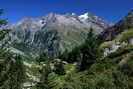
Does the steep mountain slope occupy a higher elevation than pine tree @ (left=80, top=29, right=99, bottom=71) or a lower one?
higher

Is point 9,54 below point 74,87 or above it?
above

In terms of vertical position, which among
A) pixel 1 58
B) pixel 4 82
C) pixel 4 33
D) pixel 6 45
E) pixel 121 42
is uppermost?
pixel 121 42

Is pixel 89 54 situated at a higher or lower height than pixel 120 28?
lower

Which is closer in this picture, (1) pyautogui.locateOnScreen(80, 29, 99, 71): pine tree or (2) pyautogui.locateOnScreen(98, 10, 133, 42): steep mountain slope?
(1) pyautogui.locateOnScreen(80, 29, 99, 71): pine tree

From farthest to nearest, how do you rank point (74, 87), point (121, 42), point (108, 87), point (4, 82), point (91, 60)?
1. point (121, 42)
2. point (91, 60)
3. point (74, 87)
4. point (108, 87)
5. point (4, 82)

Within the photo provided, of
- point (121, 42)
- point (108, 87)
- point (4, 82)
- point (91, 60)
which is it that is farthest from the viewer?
point (121, 42)

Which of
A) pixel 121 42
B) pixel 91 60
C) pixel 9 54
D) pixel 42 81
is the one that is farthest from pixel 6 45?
pixel 121 42

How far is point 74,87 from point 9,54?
13.7 metres

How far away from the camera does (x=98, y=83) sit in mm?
21312

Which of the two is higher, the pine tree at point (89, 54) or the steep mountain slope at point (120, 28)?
the steep mountain slope at point (120, 28)

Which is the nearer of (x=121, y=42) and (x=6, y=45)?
(x=6, y=45)

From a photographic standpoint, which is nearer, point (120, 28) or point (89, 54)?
point (89, 54)

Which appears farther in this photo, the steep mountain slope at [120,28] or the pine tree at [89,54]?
the steep mountain slope at [120,28]

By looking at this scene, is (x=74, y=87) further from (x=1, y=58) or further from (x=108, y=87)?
(x=1, y=58)
